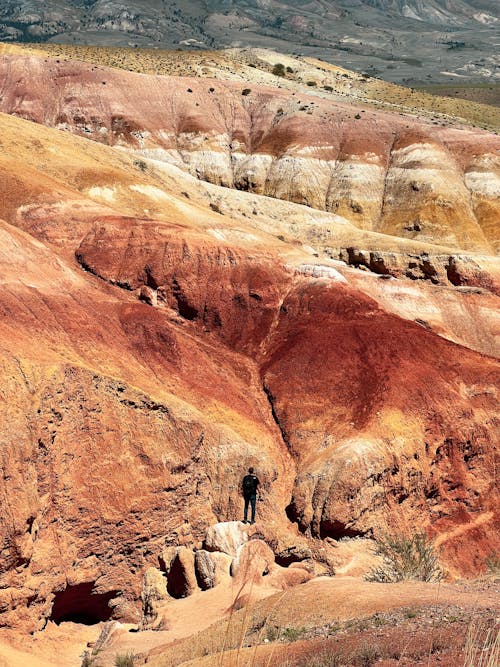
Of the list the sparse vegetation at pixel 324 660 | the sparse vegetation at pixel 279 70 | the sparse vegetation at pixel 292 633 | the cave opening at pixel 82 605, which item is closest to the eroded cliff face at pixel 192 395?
the cave opening at pixel 82 605

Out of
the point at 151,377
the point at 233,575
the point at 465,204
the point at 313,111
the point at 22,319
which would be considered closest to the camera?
the point at 233,575

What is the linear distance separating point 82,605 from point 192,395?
914cm

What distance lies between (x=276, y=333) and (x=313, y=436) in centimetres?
719

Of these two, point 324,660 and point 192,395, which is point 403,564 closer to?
point 192,395

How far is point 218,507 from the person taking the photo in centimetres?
2505

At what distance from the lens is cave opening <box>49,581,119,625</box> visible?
20.8 metres

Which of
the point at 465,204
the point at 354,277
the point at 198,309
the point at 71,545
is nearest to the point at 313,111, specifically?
the point at 465,204

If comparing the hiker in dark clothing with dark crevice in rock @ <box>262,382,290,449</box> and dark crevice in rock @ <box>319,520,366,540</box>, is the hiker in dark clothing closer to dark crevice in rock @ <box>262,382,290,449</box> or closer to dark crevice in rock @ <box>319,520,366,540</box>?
dark crevice in rock @ <box>319,520,366,540</box>

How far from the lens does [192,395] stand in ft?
90.7

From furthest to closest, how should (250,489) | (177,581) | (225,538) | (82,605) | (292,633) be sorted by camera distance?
(250,489) → (225,538) → (82,605) → (177,581) → (292,633)

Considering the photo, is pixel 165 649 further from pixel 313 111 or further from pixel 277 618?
pixel 313 111

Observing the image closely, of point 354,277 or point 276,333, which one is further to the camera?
point 354,277

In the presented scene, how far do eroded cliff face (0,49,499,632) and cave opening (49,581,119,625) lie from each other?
0.07 metres

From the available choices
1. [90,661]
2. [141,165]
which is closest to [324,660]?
[90,661]
